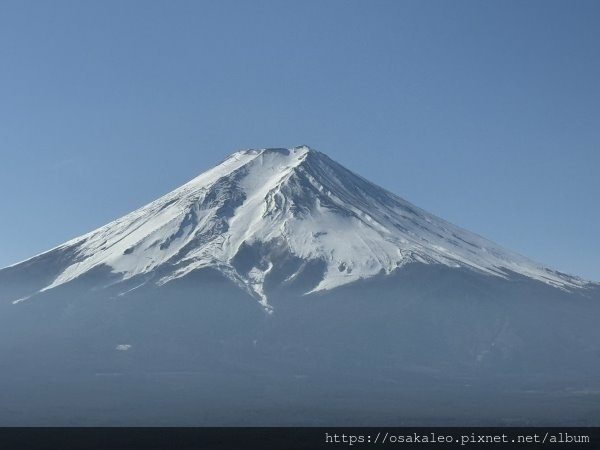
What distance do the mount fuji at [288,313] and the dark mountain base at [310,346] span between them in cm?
29

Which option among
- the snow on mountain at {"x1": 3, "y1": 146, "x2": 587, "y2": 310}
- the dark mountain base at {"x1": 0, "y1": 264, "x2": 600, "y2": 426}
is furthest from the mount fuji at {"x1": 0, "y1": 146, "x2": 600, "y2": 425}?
the snow on mountain at {"x1": 3, "y1": 146, "x2": 587, "y2": 310}

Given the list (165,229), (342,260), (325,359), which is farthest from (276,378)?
(165,229)

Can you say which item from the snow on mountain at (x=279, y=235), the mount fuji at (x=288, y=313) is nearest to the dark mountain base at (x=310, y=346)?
the mount fuji at (x=288, y=313)

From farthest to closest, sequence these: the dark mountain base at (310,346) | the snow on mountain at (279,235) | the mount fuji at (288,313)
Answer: the snow on mountain at (279,235)
the mount fuji at (288,313)
the dark mountain base at (310,346)

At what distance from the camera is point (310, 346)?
149 meters

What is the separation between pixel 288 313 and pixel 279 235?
20.2m

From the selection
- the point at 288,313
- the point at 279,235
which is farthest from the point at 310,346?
the point at 279,235

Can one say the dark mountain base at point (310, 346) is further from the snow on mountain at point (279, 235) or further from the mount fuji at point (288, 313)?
the snow on mountain at point (279, 235)

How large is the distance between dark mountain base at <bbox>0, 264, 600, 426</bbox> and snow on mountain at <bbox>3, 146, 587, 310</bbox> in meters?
4.71

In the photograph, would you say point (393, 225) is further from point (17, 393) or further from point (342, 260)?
point (17, 393)

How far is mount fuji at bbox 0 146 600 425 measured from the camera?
12650 centimetres

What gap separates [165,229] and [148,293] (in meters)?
20.2

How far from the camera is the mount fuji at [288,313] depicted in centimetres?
12650
